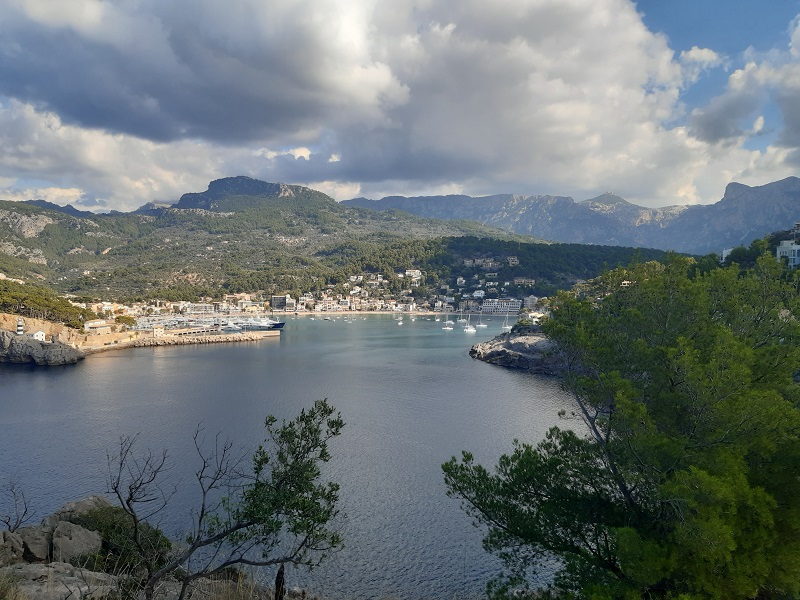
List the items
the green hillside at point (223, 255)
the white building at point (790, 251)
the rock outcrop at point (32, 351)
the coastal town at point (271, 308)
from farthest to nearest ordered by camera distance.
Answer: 1. the green hillside at point (223, 255)
2. the coastal town at point (271, 308)
3. the rock outcrop at point (32, 351)
4. the white building at point (790, 251)

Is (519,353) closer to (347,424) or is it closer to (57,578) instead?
(347,424)

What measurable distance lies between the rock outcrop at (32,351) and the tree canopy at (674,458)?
46802 millimetres

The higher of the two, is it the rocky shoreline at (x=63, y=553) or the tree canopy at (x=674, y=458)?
the tree canopy at (x=674, y=458)

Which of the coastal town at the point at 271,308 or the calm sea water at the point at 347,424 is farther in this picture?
the coastal town at the point at 271,308

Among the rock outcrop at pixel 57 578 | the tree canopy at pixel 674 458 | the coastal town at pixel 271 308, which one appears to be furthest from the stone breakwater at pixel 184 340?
the tree canopy at pixel 674 458

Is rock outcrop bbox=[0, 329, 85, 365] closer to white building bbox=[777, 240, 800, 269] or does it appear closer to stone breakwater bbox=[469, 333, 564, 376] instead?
stone breakwater bbox=[469, 333, 564, 376]

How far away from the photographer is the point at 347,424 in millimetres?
26484

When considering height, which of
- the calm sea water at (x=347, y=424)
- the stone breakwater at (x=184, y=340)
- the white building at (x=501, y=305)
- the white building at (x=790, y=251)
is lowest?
the calm sea water at (x=347, y=424)

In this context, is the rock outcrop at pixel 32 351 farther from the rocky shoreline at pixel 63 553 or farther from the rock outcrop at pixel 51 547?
the rock outcrop at pixel 51 547

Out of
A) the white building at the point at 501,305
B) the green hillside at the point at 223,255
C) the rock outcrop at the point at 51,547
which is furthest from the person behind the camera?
the green hillside at the point at 223,255

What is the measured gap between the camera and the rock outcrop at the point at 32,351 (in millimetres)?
44438

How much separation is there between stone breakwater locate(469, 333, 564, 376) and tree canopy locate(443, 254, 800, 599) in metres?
32.0

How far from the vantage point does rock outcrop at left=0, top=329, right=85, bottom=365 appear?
44438 mm

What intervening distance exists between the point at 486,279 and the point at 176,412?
89752 mm
